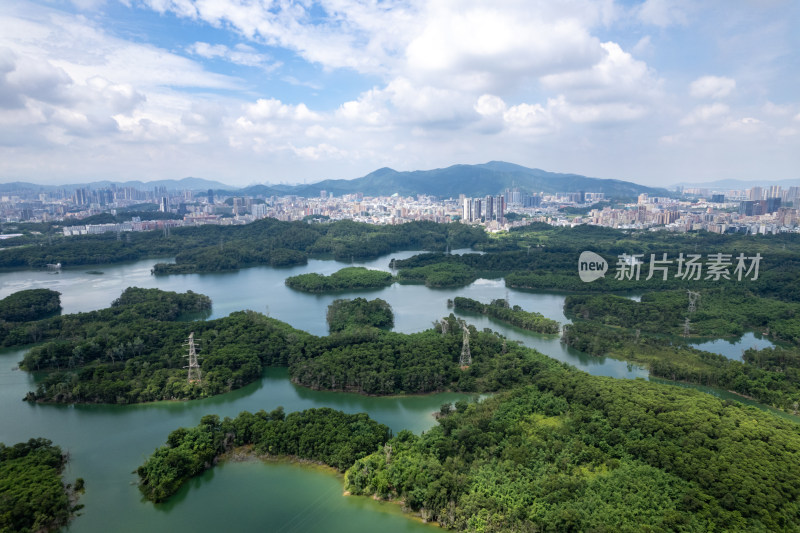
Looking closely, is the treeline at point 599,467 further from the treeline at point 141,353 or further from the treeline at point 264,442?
the treeline at point 141,353

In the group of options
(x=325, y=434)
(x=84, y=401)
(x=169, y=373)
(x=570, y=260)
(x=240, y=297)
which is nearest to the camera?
(x=325, y=434)

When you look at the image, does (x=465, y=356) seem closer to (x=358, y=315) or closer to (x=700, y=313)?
(x=358, y=315)

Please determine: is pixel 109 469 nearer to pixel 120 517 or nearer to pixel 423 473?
pixel 120 517

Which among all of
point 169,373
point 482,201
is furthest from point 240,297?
point 482,201

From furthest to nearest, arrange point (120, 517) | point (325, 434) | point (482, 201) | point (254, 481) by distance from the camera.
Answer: point (482, 201) → point (325, 434) → point (254, 481) → point (120, 517)

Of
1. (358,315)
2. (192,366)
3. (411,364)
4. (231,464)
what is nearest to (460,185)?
(358,315)

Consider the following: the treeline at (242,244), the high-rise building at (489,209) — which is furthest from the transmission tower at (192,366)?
the high-rise building at (489,209)

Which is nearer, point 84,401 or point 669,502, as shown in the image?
point 669,502
